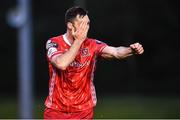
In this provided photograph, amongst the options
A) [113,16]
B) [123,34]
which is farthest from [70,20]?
[113,16]

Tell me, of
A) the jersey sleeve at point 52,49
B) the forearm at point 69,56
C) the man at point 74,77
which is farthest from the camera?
the man at point 74,77

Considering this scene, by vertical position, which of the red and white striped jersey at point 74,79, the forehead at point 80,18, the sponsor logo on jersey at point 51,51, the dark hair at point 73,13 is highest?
the dark hair at point 73,13

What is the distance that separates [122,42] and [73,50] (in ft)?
77.6

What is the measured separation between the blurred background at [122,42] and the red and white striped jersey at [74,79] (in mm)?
22720

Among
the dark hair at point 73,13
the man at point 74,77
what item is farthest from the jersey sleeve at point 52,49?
the dark hair at point 73,13

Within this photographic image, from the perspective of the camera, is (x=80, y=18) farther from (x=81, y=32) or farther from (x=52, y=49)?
(x=52, y=49)

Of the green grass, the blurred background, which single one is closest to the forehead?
the green grass

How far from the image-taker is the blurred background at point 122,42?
115ft

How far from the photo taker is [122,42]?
33125 millimetres

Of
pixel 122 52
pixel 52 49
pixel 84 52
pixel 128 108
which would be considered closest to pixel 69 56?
pixel 52 49

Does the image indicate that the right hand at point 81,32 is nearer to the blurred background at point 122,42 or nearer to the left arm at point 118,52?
the left arm at point 118,52

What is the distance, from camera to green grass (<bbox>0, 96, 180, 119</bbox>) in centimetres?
2503

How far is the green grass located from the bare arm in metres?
13.2

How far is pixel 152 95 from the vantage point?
35.9 metres
